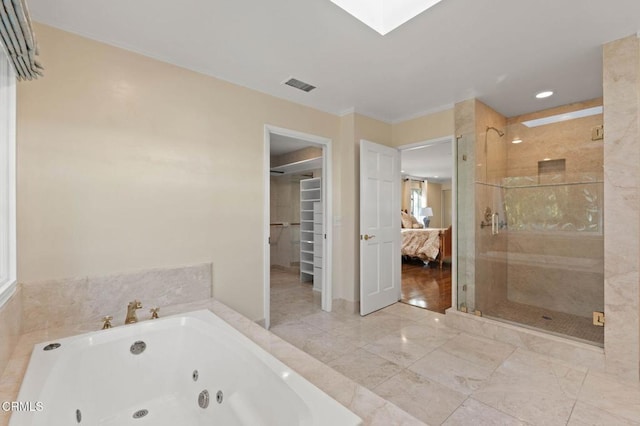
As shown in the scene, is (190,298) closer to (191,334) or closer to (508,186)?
(191,334)

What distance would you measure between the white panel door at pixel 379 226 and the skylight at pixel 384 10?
1.48 meters

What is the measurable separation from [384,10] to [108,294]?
269cm

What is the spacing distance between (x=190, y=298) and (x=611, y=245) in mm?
3181

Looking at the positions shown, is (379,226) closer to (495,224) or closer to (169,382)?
(495,224)

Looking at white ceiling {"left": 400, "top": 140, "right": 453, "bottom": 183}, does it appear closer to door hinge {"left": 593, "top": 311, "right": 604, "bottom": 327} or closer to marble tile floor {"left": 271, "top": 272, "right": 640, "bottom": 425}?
marble tile floor {"left": 271, "top": 272, "right": 640, "bottom": 425}

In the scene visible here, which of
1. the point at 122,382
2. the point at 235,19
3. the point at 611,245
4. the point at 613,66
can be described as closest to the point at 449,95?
the point at 613,66

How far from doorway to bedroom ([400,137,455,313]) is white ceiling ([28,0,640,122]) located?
102cm

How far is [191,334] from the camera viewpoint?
1855 mm

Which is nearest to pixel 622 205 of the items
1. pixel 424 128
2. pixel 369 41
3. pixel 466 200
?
pixel 466 200

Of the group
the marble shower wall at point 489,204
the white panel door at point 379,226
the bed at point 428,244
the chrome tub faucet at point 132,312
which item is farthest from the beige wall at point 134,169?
the bed at point 428,244

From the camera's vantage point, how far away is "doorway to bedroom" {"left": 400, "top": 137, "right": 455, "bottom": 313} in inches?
158

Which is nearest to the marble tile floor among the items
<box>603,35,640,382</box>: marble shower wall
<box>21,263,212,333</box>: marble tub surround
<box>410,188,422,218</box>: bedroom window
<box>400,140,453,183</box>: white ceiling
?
<box>603,35,640,382</box>: marble shower wall

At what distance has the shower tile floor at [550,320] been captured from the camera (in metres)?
2.31

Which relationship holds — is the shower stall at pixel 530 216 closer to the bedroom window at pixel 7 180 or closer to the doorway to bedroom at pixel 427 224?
the doorway to bedroom at pixel 427 224
